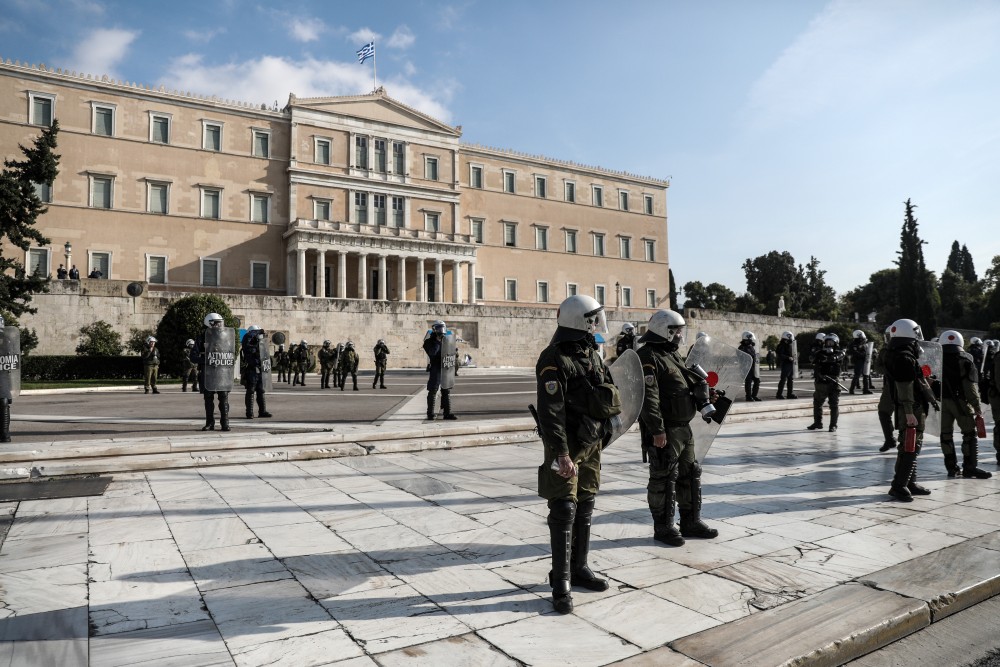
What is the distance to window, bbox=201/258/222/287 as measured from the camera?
1603 inches

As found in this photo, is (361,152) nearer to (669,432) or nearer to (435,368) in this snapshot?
(435,368)

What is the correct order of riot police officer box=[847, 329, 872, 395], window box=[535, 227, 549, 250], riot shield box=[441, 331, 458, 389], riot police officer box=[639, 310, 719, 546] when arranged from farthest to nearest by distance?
window box=[535, 227, 549, 250] → riot police officer box=[847, 329, 872, 395] → riot shield box=[441, 331, 458, 389] → riot police officer box=[639, 310, 719, 546]

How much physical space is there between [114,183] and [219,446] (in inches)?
1479

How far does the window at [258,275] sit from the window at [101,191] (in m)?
8.83

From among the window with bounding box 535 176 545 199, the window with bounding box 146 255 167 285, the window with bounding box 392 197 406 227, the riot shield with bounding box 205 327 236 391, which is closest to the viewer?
the riot shield with bounding box 205 327 236 391

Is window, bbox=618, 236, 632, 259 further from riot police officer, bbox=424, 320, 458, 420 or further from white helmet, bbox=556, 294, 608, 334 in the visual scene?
white helmet, bbox=556, 294, 608, 334

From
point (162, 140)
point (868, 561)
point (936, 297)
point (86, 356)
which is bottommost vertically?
point (868, 561)

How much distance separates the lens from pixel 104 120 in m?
38.3

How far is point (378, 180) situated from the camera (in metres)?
45.3

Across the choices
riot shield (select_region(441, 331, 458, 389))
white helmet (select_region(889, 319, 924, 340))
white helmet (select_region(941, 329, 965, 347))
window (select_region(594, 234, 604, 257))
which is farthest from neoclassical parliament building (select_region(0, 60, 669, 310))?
white helmet (select_region(889, 319, 924, 340))

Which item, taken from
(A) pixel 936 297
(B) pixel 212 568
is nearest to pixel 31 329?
(B) pixel 212 568

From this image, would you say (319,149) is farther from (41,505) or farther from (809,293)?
(809,293)

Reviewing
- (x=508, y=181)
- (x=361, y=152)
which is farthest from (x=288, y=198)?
(x=508, y=181)

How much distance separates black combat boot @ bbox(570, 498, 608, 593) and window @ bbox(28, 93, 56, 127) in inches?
1717
